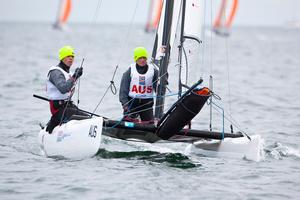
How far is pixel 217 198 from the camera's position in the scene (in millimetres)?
6945

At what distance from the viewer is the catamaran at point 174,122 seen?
26.8 ft

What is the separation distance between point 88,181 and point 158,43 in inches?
113

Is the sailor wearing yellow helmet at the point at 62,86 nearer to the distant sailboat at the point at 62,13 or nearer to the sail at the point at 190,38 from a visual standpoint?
the sail at the point at 190,38

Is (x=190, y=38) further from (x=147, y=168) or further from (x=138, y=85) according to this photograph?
(x=147, y=168)

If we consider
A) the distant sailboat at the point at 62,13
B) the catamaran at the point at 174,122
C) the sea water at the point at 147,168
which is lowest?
the sea water at the point at 147,168

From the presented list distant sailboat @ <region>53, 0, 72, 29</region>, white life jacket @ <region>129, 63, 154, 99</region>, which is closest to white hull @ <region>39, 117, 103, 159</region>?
white life jacket @ <region>129, 63, 154, 99</region>

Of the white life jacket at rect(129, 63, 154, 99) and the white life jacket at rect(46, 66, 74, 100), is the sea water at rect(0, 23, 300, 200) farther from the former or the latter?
the white life jacket at rect(129, 63, 154, 99)

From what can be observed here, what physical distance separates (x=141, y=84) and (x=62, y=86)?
1107 mm

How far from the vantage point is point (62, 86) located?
27.7 ft

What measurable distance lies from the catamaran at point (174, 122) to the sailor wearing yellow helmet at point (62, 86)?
204 mm

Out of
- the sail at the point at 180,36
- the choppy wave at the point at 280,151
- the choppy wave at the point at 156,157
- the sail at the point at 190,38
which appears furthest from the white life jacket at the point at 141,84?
the choppy wave at the point at 280,151

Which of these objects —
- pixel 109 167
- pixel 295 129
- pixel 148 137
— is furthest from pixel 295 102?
pixel 109 167

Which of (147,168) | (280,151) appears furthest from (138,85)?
(280,151)

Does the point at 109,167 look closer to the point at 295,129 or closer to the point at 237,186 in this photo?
the point at 237,186
